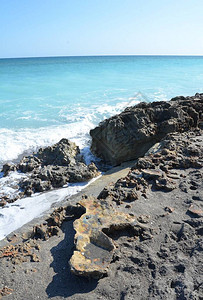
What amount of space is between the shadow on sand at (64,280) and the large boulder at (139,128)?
4158 millimetres

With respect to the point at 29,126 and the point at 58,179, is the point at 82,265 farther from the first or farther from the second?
the point at 29,126

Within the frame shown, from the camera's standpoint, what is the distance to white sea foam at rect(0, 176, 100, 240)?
4805mm

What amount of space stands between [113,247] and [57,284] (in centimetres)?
69

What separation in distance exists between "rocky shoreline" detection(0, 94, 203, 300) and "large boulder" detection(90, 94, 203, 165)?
1871mm

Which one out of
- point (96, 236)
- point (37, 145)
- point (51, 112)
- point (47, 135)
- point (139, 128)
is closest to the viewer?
point (96, 236)

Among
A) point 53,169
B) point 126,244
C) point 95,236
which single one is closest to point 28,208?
point 53,169

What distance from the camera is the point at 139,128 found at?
7250 millimetres

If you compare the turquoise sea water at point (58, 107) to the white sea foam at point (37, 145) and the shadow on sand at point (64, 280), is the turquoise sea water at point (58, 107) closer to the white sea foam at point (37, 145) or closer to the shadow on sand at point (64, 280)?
the white sea foam at point (37, 145)

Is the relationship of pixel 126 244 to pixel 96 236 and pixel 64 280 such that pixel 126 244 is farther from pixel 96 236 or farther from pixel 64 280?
pixel 64 280

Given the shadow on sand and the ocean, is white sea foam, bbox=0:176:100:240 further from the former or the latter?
the shadow on sand

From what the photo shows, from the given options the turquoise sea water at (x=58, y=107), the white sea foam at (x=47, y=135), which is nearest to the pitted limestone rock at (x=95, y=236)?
the white sea foam at (x=47, y=135)

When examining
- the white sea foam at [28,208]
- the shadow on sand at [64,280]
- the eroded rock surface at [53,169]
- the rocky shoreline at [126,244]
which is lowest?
the white sea foam at [28,208]

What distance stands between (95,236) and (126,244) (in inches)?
14.8

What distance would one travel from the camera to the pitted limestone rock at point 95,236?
110 inches
